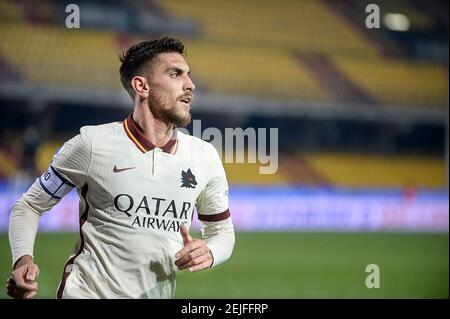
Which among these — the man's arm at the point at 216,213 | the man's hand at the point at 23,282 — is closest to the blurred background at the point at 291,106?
the man's arm at the point at 216,213

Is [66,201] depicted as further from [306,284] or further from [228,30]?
[228,30]

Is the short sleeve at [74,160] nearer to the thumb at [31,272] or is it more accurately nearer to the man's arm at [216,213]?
the thumb at [31,272]

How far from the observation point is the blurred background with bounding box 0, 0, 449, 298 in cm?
1374

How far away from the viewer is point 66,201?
38.1 ft

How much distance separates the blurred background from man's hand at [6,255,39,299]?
26.5ft

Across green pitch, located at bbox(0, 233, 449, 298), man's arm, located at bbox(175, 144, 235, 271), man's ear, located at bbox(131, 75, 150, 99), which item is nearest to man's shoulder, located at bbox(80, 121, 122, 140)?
man's ear, located at bbox(131, 75, 150, 99)

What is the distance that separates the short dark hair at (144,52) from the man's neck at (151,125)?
108mm

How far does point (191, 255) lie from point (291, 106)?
45.4 ft

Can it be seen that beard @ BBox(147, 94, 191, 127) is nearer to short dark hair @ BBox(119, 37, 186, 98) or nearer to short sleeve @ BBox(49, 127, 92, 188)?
short dark hair @ BBox(119, 37, 186, 98)

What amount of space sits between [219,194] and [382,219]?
1313 cm

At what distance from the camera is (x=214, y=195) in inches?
121

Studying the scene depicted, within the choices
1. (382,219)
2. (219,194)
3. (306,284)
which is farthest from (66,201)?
(219,194)

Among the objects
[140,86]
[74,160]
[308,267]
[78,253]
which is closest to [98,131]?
[74,160]

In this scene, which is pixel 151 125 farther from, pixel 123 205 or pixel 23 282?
pixel 23 282
